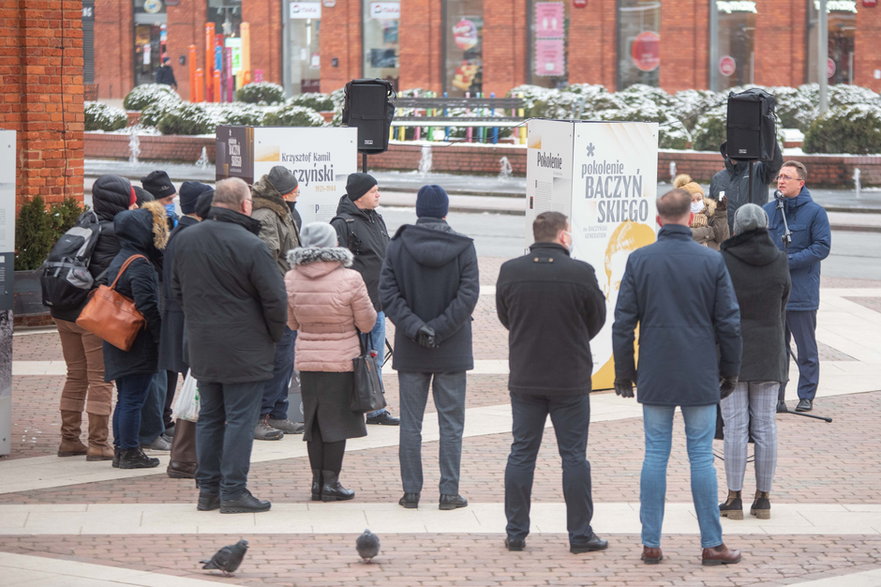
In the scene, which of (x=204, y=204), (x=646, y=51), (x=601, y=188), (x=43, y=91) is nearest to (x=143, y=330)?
(x=204, y=204)

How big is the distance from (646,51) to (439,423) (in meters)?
39.4

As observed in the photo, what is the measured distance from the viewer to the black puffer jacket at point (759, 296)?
817cm

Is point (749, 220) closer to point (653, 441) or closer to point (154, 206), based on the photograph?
point (653, 441)

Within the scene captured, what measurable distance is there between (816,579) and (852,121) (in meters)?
25.1

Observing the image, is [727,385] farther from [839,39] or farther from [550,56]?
[550,56]

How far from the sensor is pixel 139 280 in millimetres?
9305

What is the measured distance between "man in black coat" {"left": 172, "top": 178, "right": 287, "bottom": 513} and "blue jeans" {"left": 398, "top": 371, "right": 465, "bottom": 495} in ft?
2.81

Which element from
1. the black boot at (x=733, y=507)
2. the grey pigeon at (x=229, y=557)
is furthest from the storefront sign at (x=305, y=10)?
the grey pigeon at (x=229, y=557)

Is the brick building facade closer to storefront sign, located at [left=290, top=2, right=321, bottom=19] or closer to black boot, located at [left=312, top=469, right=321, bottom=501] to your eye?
storefront sign, located at [left=290, top=2, right=321, bottom=19]

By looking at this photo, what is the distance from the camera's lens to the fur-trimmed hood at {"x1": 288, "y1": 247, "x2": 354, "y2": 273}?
8430mm

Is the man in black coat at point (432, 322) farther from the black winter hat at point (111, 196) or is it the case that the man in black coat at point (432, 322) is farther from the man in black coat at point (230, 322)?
the black winter hat at point (111, 196)

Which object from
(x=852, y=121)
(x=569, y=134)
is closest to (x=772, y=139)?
(x=569, y=134)

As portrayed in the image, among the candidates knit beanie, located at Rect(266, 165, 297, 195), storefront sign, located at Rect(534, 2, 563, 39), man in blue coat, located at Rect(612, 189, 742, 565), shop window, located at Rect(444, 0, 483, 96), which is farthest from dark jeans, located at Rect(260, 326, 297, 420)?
shop window, located at Rect(444, 0, 483, 96)

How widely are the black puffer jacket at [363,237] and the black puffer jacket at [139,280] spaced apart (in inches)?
64.5
